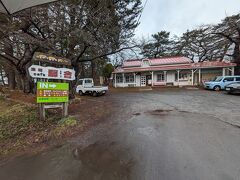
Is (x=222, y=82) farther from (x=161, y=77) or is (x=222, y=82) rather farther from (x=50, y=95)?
(x=50, y=95)

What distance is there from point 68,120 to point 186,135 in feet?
15.4

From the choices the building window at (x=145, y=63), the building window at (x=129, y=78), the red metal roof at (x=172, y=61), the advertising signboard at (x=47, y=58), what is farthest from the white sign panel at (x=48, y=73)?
the red metal roof at (x=172, y=61)

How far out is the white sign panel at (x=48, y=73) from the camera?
7.07m

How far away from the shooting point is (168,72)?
25469 mm

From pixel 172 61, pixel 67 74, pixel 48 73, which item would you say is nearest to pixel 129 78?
pixel 172 61

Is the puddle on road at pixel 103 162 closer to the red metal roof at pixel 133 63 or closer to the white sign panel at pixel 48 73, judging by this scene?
the white sign panel at pixel 48 73

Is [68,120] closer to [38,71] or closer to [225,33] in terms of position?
[38,71]

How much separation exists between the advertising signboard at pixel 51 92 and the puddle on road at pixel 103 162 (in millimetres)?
3415

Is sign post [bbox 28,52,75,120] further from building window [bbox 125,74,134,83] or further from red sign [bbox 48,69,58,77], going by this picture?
building window [bbox 125,74,134,83]

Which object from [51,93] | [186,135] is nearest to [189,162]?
[186,135]

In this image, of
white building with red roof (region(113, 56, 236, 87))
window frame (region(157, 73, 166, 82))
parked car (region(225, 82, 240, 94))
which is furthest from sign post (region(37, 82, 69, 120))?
window frame (region(157, 73, 166, 82))

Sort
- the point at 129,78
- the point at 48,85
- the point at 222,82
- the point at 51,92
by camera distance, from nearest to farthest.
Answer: the point at 48,85 < the point at 51,92 < the point at 222,82 < the point at 129,78

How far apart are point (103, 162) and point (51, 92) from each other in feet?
15.2

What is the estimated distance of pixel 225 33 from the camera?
70.2 ft
